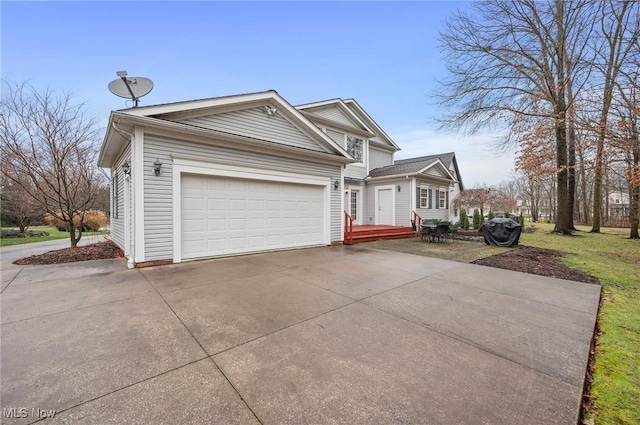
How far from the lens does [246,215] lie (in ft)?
25.1

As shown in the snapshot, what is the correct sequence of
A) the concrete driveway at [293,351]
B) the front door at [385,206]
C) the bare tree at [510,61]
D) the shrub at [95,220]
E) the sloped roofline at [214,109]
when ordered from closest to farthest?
the concrete driveway at [293,351], the sloped roofline at [214,109], the bare tree at [510,61], the front door at [385,206], the shrub at [95,220]

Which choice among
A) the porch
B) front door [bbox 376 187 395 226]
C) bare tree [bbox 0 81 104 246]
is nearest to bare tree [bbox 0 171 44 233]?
bare tree [bbox 0 81 104 246]

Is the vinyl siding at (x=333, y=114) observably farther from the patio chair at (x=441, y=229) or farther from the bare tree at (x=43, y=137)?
the bare tree at (x=43, y=137)

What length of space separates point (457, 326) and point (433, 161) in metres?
13.4

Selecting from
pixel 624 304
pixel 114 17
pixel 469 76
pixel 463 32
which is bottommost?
pixel 624 304

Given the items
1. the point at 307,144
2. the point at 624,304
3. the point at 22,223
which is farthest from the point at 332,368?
the point at 22,223

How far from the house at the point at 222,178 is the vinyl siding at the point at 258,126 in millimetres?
29

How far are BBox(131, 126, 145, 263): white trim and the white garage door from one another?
0.90 meters

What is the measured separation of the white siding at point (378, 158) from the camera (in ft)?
53.7

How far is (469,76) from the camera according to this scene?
42.7 ft

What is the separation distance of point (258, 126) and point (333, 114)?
23.2 ft

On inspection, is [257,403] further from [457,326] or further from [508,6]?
[508,6]

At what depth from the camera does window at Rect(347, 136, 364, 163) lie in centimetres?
1463

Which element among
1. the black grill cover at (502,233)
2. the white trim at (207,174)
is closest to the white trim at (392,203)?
the black grill cover at (502,233)
